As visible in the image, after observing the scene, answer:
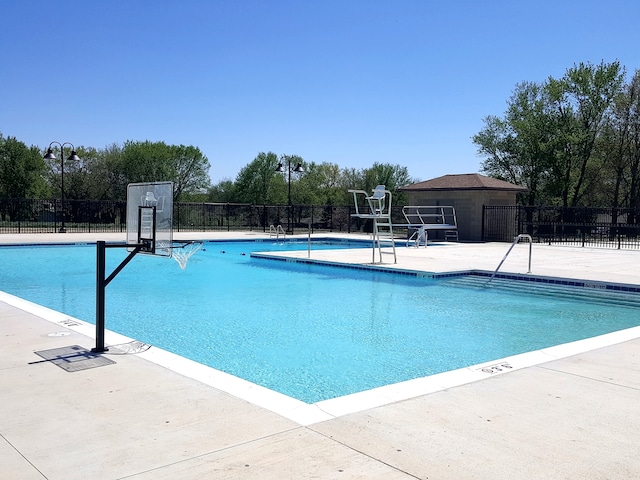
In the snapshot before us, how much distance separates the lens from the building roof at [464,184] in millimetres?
22828

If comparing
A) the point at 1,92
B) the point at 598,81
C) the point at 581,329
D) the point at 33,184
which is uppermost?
the point at 598,81

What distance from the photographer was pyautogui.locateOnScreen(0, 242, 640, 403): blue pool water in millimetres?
5672

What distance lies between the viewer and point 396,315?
8297 mm

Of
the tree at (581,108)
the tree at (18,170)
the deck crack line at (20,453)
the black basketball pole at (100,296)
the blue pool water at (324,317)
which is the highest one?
the tree at (581,108)

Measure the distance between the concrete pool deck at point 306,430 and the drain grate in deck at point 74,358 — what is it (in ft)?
0.37

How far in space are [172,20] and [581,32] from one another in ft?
47.6

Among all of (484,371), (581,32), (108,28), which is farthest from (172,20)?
(484,371)

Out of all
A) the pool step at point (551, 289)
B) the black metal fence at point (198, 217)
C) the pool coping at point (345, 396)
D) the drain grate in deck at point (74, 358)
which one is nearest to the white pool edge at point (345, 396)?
the pool coping at point (345, 396)

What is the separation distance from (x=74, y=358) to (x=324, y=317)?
13.0ft

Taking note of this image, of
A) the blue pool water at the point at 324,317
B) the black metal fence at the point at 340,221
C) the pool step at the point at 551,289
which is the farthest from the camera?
the black metal fence at the point at 340,221

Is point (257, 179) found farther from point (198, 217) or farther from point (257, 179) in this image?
point (198, 217)

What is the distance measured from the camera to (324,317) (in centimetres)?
809

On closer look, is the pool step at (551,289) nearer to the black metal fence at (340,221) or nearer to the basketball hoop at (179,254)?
the basketball hoop at (179,254)

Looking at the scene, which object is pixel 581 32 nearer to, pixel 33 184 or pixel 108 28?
pixel 108 28
